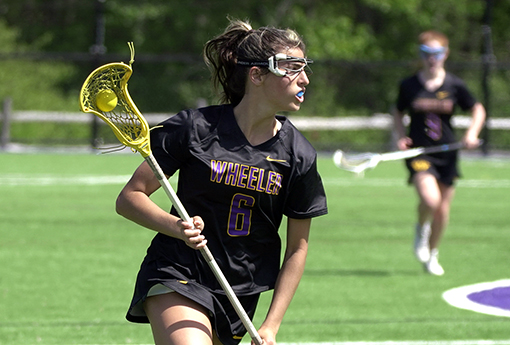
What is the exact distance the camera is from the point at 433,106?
8.43 m

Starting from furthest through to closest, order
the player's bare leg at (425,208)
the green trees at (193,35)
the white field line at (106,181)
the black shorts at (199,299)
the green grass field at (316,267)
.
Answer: the green trees at (193,35), the white field line at (106,181), the player's bare leg at (425,208), the green grass field at (316,267), the black shorts at (199,299)

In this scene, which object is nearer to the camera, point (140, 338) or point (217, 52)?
point (217, 52)

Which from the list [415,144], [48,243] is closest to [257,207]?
[415,144]

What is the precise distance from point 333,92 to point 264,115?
22.5 m

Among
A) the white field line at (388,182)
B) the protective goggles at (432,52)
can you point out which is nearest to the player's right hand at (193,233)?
the protective goggles at (432,52)

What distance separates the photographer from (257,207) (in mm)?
3717

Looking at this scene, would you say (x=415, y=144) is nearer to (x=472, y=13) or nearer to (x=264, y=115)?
(x=264, y=115)

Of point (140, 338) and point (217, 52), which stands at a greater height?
point (217, 52)

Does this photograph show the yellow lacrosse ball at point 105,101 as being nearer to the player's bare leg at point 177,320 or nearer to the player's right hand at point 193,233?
the player's right hand at point 193,233

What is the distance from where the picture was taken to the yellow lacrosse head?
11.0 ft

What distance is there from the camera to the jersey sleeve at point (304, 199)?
3727 millimetres

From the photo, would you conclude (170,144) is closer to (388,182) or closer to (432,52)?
(432,52)

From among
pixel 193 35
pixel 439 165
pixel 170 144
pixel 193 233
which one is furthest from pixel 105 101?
pixel 193 35

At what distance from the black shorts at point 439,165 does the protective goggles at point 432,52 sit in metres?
0.93
